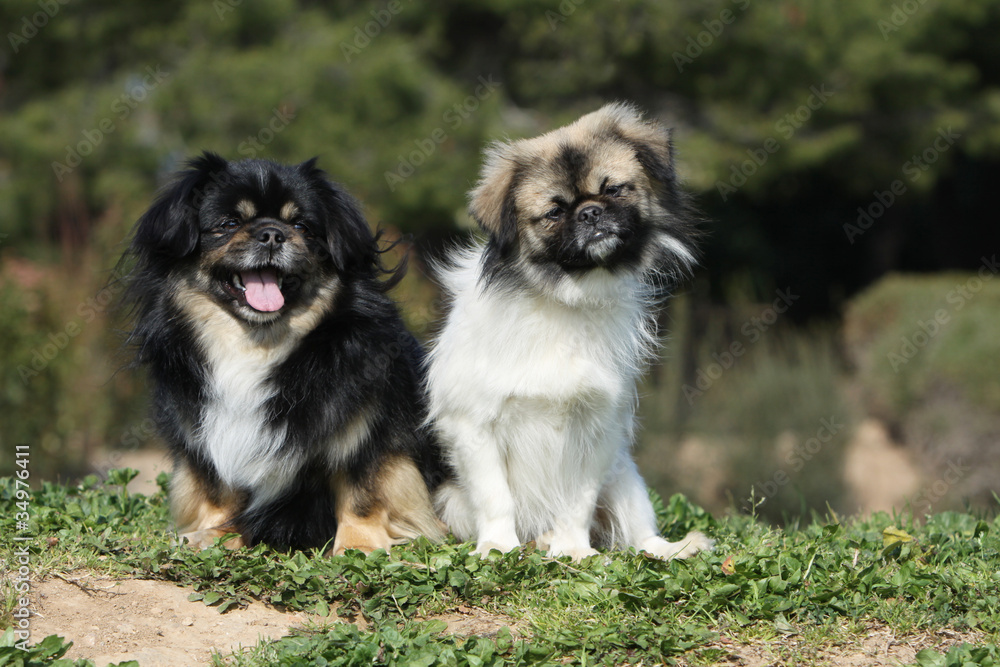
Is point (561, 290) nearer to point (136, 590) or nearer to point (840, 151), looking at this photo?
point (136, 590)

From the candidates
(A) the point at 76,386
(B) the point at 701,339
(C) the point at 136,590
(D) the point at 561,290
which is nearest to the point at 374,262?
(D) the point at 561,290

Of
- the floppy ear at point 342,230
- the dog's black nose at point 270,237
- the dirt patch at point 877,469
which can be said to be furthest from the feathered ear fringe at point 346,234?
the dirt patch at point 877,469

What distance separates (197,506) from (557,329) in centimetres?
184

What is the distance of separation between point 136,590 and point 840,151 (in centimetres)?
1092

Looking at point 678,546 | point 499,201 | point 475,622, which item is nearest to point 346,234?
point 499,201

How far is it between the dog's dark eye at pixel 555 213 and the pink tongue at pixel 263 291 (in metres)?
1.21

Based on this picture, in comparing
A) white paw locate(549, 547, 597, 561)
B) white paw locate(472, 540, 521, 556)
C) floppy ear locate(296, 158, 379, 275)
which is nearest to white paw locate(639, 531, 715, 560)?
white paw locate(549, 547, 597, 561)

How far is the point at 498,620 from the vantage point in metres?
3.61

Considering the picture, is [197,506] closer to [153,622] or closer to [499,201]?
[153,622]

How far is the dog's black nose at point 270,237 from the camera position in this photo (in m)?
4.09

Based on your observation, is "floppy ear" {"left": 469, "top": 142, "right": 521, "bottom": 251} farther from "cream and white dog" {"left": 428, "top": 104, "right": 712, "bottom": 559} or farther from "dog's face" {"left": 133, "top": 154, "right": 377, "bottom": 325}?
"dog's face" {"left": 133, "top": 154, "right": 377, "bottom": 325}

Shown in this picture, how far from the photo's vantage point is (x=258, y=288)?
13.8 ft

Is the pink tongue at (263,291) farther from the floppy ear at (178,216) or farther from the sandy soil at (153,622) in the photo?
the sandy soil at (153,622)

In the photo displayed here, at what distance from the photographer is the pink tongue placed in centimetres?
416
